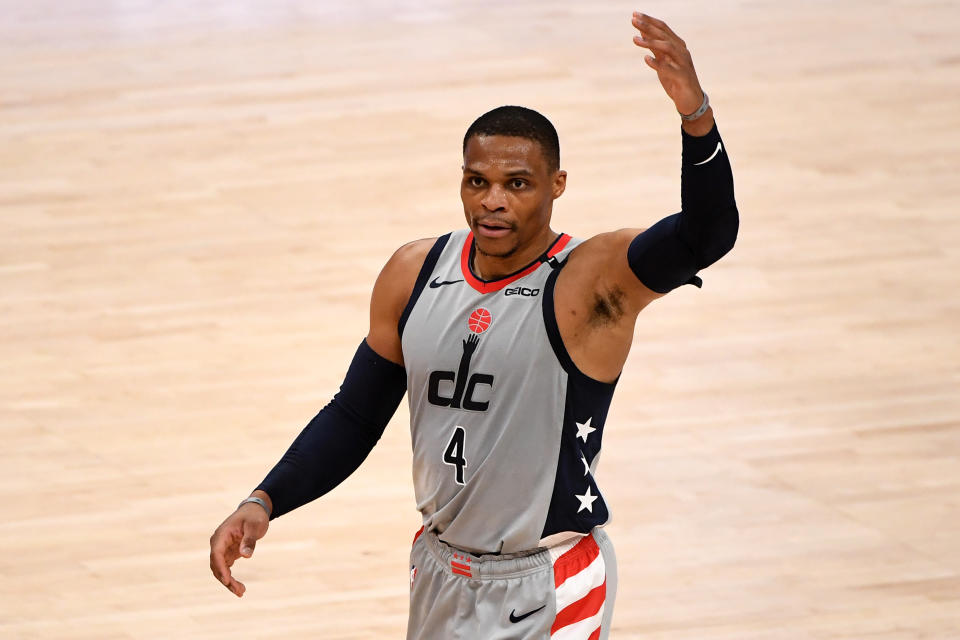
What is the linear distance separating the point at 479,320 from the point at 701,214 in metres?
0.52

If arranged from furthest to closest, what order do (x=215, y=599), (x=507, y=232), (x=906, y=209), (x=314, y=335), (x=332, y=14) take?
(x=332, y=14) < (x=906, y=209) < (x=314, y=335) < (x=215, y=599) < (x=507, y=232)

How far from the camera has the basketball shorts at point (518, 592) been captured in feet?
9.68

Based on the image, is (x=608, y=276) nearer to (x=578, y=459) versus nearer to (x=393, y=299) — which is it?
(x=578, y=459)

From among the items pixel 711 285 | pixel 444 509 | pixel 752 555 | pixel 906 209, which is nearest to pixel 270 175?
pixel 711 285

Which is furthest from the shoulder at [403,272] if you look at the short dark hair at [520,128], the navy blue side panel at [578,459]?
the navy blue side panel at [578,459]

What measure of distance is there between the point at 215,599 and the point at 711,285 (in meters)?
2.78

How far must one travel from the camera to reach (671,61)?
2557mm

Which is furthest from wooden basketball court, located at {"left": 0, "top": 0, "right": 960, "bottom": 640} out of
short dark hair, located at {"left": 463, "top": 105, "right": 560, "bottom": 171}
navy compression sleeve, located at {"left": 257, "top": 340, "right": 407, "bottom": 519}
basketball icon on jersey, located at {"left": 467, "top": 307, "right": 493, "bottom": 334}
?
short dark hair, located at {"left": 463, "top": 105, "right": 560, "bottom": 171}

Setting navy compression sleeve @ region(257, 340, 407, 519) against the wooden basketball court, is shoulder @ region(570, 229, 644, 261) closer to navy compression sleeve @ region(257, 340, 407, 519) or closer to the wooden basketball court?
navy compression sleeve @ region(257, 340, 407, 519)

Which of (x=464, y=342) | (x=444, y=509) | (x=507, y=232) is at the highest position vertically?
(x=507, y=232)

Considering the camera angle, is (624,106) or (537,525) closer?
(537,525)

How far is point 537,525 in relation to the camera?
9.59 feet

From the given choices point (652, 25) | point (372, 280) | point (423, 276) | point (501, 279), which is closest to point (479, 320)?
point (501, 279)

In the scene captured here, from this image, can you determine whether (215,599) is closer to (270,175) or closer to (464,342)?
(464,342)
